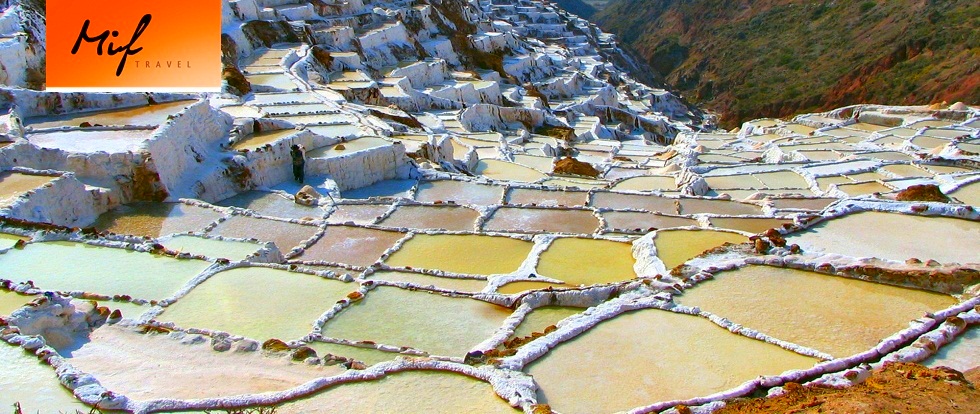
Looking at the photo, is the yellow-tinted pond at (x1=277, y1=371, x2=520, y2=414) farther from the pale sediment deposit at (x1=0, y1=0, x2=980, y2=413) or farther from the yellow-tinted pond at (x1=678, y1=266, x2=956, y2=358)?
the yellow-tinted pond at (x1=678, y1=266, x2=956, y2=358)

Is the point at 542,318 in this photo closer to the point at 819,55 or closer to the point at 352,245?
the point at 352,245

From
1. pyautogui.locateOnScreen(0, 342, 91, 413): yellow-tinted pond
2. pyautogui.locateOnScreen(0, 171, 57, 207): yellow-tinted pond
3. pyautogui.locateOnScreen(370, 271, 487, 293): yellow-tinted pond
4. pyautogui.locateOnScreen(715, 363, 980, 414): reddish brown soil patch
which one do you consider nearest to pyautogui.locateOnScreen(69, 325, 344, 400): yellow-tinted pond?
pyautogui.locateOnScreen(0, 342, 91, 413): yellow-tinted pond

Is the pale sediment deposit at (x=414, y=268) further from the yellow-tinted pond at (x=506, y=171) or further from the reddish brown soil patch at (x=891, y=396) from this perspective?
the reddish brown soil patch at (x=891, y=396)

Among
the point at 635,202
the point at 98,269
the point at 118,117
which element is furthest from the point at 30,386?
the point at 635,202

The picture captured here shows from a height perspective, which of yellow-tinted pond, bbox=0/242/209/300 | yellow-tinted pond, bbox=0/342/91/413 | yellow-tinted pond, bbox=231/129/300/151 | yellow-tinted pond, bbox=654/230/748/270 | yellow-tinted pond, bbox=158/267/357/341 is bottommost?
yellow-tinted pond, bbox=231/129/300/151

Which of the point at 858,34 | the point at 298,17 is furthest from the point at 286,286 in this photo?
the point at 858,34

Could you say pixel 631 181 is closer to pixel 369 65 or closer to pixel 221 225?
pixel 221 225

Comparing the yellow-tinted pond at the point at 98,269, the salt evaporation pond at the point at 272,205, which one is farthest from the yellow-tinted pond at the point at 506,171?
the yellow-tinted pond at the point at 98,269
